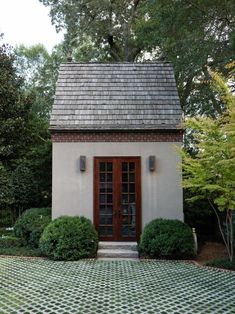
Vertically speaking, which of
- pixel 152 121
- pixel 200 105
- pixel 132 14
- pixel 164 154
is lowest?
pixel 164 154

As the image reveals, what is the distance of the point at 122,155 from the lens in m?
11.7

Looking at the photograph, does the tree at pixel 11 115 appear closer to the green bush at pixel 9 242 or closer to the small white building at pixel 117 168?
the green bush at pixel 9 242

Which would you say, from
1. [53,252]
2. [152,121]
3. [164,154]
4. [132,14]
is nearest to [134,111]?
[152,121]

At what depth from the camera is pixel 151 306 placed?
6.15 m

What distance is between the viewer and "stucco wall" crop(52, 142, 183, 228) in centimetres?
1152

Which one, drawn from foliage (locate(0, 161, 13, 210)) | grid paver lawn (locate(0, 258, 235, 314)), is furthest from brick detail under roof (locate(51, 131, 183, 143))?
foliage (locate(0, 161, 13, 210))

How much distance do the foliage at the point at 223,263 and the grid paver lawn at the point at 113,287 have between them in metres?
0.39

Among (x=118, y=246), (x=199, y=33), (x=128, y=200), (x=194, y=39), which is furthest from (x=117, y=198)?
(x=199, y=33)

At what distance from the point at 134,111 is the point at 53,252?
5251 millimetres

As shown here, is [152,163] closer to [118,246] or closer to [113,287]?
[118,246]

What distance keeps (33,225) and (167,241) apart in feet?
14.5

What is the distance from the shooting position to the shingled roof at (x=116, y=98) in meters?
11.8

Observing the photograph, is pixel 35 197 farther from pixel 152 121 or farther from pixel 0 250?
pixel 152 121

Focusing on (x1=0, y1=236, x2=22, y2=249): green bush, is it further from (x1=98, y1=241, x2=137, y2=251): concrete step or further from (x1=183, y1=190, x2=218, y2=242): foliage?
(x1=183, y1=190, x2=218, y2=242): foliage
